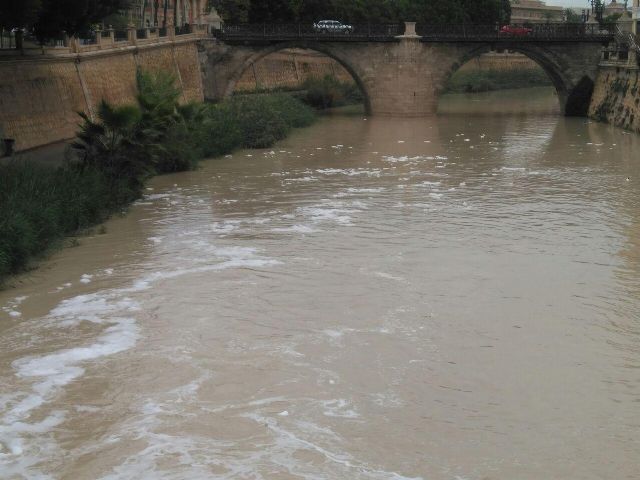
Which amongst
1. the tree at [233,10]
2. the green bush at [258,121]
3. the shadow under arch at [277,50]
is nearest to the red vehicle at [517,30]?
the shadow under arch at [277,50]

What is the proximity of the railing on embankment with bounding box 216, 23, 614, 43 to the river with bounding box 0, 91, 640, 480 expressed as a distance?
2170 cm

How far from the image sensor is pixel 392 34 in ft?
139

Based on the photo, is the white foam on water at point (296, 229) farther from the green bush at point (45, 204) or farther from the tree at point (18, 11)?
the tree at point (18, 11)

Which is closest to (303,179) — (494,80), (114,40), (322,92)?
(114,40)

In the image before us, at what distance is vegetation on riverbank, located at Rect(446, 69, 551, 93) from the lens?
5879 cm

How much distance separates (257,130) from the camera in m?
30.5

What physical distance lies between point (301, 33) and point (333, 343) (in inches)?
1253

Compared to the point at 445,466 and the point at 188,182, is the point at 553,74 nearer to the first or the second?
the point at 188,182

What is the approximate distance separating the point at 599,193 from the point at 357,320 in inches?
450

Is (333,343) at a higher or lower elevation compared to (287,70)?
lower

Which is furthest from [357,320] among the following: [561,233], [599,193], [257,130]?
[257,130]

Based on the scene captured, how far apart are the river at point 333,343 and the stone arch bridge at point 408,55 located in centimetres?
2193

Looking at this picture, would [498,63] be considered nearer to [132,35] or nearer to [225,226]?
[132,35]

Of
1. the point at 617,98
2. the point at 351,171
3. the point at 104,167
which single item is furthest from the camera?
the point at 617,98
